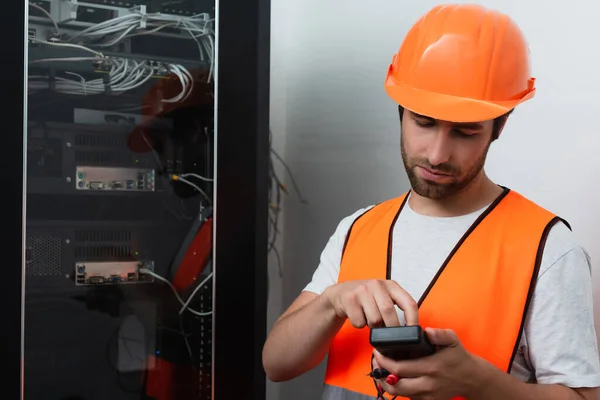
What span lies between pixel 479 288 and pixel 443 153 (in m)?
0.23

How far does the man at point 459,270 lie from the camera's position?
1121mm

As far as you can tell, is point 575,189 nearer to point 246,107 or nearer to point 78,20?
point 246,107

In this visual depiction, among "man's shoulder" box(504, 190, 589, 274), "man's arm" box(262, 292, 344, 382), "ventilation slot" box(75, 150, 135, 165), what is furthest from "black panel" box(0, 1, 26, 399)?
"man's shoulder" box(504, 190, 589, 274)

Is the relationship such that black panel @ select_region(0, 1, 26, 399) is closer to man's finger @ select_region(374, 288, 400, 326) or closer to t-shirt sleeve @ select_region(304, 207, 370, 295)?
t-shirt sleeve @ select_region(304, 207, 370, 295)

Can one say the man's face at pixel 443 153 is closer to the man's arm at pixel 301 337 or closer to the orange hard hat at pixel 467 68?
the orange hard hat at pixel 467 68

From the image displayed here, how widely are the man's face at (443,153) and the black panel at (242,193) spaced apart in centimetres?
76

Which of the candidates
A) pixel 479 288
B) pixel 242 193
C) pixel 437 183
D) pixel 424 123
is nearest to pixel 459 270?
pixel 479 288

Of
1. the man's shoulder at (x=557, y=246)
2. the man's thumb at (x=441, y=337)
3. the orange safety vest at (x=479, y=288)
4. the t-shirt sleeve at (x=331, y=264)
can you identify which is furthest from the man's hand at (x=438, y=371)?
the t-shirt sleeve at (x=331, y=264)

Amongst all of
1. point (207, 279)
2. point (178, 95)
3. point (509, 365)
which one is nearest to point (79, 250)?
point (207, 279)

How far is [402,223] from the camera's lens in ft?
4.49

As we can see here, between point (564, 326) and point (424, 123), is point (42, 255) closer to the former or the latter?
point (424, 123)

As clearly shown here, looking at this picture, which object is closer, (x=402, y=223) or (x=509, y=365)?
(x=509, y=365)

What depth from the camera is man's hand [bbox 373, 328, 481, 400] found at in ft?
3.50

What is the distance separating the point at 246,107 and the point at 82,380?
87 centimetres
